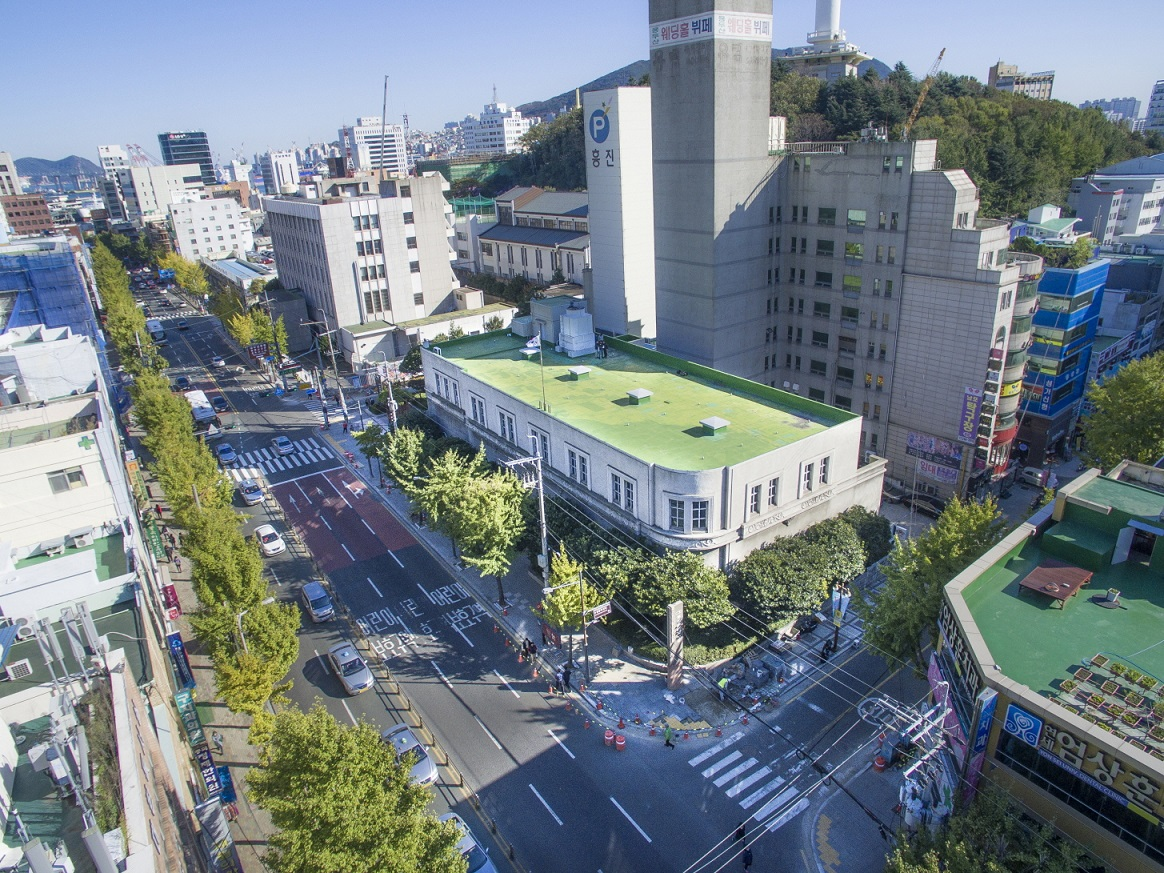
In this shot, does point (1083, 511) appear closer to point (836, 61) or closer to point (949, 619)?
point (949, 619)

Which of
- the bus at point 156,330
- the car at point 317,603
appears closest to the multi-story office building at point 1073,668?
the car at point 317,603

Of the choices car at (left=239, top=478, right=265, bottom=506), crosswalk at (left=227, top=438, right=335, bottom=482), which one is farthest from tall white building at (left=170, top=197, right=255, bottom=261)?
car at (left=239, top=478, right=265, bottom=506)

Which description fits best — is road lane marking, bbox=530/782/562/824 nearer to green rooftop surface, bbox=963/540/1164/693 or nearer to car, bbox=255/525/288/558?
green rooftop surface, bbox=963/540/1164/693

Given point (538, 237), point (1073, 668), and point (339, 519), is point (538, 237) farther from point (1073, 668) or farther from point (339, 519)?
point (1073, 668)

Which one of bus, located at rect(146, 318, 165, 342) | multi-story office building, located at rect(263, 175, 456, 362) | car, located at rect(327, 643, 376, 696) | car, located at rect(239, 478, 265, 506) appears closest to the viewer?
car, located at rect(327, 643, 376, 696)

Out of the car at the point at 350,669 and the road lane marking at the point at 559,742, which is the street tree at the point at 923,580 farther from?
the car at the point at 350,669

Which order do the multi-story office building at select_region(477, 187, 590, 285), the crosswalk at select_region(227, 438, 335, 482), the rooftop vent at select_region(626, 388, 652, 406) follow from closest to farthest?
the rooftop vent at select_region(626, 388, 652, 406) < the crosswalk at select_region(227, 438, 335, 482) < the multi-story office building at select_region(477, 187, 590, 285)
